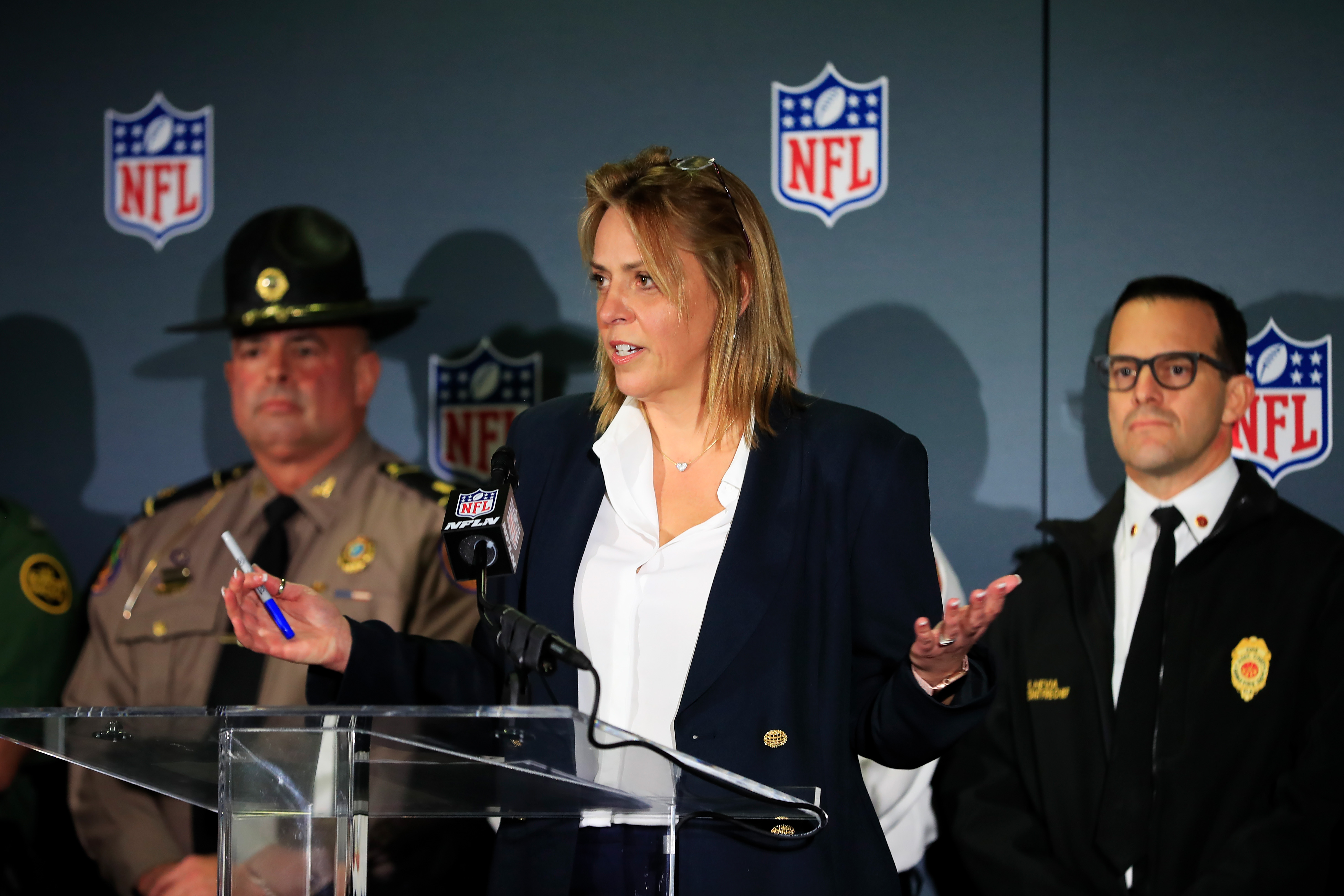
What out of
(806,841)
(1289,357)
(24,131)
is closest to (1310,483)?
(1289,357)

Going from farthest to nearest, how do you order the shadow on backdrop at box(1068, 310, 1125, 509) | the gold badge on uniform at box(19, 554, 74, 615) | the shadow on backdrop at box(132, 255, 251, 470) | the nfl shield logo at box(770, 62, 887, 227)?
the shadow on backdrop at box(132, 255, 251, 470)
the gold badge on uniform at box(19, 554, 74, 615)
the nfl shield logo at box(770, 62, 887, 227)
the shadow on backdrop at box(1068, 310, 1125, 509)

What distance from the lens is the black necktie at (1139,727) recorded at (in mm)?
2809

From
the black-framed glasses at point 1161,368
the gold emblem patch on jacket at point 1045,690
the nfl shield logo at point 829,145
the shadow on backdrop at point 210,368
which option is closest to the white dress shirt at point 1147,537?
the gold emblem patch on jacket at point 1045,690

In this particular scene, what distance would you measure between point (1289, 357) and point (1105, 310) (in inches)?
17.0

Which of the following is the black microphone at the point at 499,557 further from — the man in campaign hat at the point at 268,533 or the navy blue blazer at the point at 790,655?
the man in campaign hat at the point at 268,533

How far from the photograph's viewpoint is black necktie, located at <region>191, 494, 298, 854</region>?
10.9 feet

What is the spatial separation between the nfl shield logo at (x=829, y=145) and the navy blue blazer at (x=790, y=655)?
5.21ft

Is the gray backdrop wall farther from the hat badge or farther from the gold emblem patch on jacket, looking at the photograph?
the gold emblem patch on jacket

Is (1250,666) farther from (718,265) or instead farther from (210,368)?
(210,368)

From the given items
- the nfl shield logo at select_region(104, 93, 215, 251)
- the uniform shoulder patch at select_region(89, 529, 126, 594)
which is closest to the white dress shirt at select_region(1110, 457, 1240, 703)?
the uniform shoulder patch at select_region(89, 529, 126, 594)

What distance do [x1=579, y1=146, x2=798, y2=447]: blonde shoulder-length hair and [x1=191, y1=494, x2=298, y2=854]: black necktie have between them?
1697mm

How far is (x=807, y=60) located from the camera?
350 cm

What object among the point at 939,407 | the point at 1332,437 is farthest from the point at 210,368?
the point at 1332,437

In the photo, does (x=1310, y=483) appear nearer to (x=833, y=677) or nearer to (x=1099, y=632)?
(x=1099, y=632)
